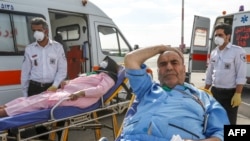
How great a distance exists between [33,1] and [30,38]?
0.63 m

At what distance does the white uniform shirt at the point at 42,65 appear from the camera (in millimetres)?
3963

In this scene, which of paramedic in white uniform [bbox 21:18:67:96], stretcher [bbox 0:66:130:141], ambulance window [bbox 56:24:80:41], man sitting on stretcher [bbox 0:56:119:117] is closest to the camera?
stretcher [bbox 0:66:130:141]

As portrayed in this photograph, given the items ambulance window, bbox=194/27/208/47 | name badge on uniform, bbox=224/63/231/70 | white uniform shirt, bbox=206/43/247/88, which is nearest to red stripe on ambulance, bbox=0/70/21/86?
white uniform shirt, bbox=206/43/247/88

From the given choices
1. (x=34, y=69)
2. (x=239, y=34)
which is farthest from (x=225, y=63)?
(x=239, y=34)

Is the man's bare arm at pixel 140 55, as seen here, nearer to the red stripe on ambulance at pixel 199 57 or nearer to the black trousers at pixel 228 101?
the black trousers at pixel 228 101

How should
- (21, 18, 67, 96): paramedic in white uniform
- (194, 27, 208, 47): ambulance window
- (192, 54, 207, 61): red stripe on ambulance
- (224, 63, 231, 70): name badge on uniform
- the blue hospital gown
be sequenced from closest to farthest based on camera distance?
the blue hospital gown, (224, 63, 231, 70): name badge on uniform, (21, 18, 67, 96): paramedic in white uniform, (194, 27, 208, 47): ambulance window, (192, 54, 207, 61): red stripe on ambulance

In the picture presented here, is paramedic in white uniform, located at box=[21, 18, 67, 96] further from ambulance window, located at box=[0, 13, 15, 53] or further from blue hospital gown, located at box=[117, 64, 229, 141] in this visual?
blue hospital gown, located at box=[117, 64, 229, 141]

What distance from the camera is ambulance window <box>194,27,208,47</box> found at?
7800 mm

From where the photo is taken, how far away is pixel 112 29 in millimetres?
6520

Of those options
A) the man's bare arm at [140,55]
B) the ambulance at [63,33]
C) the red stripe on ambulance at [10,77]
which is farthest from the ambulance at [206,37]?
the man's bare arm at [140,55]

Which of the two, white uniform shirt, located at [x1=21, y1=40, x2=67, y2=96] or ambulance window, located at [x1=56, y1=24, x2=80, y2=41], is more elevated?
ambulance window, located at [x1=56, y1=24, x2=80, y2=41]

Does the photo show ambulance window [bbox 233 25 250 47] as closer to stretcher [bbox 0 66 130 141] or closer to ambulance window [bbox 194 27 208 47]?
ambulance window [bbox 194 27 208 47]

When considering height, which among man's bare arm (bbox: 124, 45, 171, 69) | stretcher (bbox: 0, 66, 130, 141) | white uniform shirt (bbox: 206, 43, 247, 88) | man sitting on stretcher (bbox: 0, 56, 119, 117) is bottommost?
stretcher (bbox: 0, 66, 130, 141)

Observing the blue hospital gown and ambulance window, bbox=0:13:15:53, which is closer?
the blue hospital gown
